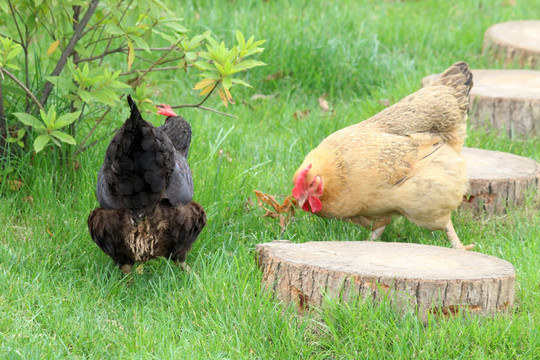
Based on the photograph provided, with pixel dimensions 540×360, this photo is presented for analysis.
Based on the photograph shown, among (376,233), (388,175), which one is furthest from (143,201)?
(376,233)

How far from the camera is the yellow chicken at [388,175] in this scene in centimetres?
414

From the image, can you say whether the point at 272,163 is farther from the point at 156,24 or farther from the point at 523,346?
the point at 523,346

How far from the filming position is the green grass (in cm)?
320

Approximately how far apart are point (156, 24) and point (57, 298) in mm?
1765

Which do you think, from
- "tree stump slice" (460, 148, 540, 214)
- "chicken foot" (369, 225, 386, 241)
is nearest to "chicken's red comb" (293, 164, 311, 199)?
"chicken foot" (369, 225, 386, 241)

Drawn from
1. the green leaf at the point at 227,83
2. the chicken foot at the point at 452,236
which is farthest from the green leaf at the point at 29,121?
the chicken foot at the point at 452,236

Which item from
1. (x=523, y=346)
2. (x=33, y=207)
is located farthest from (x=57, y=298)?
(x=523, y=346)

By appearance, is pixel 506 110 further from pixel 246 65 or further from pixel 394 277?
pixel 394 277

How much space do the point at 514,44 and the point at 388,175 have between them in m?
4.11

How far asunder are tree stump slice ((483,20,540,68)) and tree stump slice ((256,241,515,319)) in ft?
14.5

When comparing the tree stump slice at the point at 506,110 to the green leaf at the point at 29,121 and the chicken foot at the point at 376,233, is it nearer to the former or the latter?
the chicken foot at the point at 376,233

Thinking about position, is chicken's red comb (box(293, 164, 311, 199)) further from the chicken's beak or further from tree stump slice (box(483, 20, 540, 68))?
tree stump slice (box(483, 20, 540, 68))

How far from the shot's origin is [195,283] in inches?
147

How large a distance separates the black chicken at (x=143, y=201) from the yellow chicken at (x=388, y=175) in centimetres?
77
